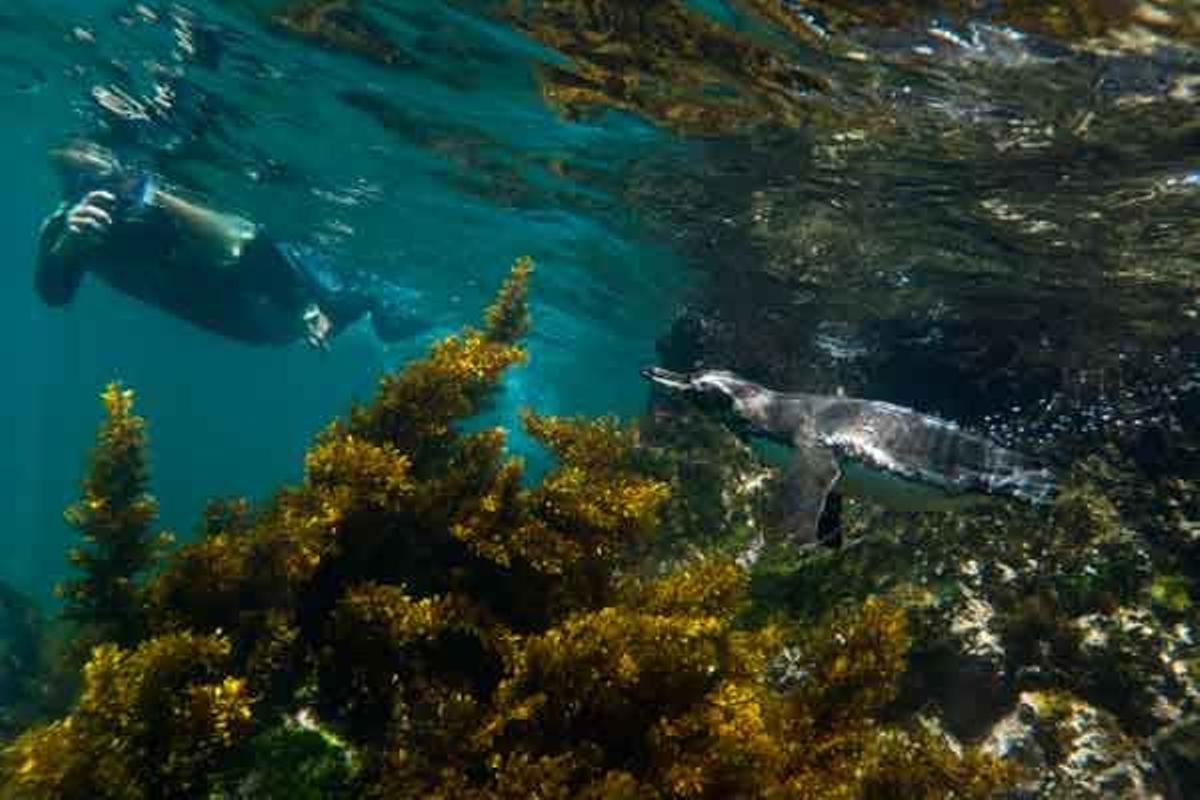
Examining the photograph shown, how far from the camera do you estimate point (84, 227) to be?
50.1 ft

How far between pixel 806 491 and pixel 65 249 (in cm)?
1446

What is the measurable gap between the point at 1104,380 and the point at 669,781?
12182 millimetres

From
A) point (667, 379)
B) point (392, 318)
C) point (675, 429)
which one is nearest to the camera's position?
point (667, 379)

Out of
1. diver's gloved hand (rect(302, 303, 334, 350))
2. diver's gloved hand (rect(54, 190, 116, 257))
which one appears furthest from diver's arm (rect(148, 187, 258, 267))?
diver's gloved hand (rect(302, 303, 334, 350))

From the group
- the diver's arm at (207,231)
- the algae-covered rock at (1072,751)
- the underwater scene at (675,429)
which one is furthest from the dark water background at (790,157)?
the algae-covered rock at (1072,751)

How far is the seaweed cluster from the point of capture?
4.09 meters

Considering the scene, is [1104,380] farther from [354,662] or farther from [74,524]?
[74,524]

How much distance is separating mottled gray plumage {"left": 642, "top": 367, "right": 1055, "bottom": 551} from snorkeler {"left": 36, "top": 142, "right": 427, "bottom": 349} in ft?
42.5

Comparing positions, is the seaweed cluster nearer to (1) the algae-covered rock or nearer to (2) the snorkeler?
(1) the algae-covered rock

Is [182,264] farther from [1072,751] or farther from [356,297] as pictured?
[1072,751]

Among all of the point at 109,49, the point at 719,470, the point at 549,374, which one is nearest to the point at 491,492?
the point at 719,470

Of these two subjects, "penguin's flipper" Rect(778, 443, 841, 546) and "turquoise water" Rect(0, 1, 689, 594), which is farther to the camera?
"turquoise water" Rect(0, 1, 689, 594)

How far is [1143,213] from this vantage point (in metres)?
12.8

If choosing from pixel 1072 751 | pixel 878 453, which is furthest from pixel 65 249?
pixel 1072 751
